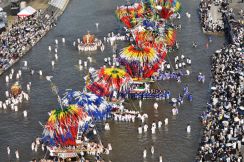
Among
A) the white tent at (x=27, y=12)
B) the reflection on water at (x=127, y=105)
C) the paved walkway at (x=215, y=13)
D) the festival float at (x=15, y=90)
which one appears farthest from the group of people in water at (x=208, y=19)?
the festival float at (x=15, y=90)

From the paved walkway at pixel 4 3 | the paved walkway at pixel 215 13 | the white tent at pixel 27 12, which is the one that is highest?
the paved walkway at pixel 4 3

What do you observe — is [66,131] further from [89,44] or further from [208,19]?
[208,19]

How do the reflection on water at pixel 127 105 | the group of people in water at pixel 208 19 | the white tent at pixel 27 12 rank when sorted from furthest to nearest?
1. the white tent at pixel 27 12
2. the group of people in water at pixel 208 19
3. the reflection on water at pixel 127 105

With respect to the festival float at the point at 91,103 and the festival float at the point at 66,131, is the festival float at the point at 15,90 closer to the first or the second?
the festival float at the point at 91,103

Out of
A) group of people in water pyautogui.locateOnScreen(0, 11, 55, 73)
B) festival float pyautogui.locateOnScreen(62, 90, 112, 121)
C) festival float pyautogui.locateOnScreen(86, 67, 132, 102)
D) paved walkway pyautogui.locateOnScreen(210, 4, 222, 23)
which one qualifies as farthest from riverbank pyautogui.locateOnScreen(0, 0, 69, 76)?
festival float pyautogui.locateOnScreen(62, 90, 112, 121)

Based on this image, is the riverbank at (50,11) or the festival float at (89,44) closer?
the festival float at (89,44)

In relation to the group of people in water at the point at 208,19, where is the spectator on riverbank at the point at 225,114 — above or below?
below

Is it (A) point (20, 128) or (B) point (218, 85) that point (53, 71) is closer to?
(A) point (20, 128)

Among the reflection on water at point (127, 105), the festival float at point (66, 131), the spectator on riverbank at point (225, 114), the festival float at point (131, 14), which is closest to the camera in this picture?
the festival float at point (66, 131)

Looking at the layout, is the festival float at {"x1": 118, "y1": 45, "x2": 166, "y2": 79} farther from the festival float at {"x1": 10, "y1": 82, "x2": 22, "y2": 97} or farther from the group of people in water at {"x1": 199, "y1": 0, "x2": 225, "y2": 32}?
the group of people in water at {"x1": 199, "y1": 0, "x2": 225, "y2": 32}
